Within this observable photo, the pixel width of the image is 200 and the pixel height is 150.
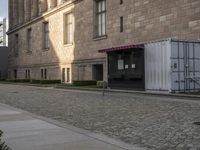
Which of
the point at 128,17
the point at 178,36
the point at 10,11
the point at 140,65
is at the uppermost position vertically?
the point at 10,11

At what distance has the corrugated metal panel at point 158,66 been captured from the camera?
24.0 meters

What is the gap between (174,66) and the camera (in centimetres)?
2386

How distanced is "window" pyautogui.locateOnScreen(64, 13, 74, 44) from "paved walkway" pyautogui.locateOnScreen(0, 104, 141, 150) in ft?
119

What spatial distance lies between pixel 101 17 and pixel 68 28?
940 cm

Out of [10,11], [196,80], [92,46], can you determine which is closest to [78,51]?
[92,46]

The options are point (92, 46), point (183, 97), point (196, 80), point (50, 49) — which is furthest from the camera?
point (50, 49)

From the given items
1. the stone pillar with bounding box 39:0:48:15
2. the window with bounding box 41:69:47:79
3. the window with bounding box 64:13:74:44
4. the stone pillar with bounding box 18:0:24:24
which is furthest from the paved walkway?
the stone pillar with bounding box 18:0:24:24

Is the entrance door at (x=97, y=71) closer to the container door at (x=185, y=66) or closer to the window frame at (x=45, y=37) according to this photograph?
the container door at (x=185, y=66)

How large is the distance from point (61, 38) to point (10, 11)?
Answer: 33789mm

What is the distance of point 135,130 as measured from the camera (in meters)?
11.3

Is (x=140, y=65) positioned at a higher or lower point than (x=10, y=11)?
lower

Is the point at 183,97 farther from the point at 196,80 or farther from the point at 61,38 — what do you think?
the point at 61,38

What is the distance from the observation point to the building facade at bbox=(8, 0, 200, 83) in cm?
2982

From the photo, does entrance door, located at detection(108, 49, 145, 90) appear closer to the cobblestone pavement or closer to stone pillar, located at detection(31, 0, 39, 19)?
the cobblestone pavement
